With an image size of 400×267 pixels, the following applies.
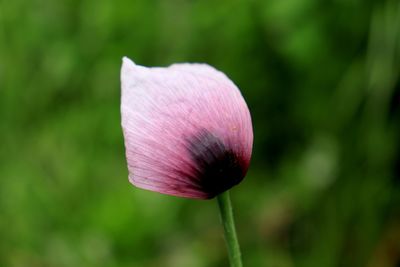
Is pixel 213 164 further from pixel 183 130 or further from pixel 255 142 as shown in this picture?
pixel 255 142

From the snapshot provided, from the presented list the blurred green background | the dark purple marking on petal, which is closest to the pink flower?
the dark purple marking on petal

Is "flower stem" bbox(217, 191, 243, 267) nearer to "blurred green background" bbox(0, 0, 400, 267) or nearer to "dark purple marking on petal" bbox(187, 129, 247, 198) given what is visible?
"dark purple marking on petal" bbox(187, 129, 247, 198)

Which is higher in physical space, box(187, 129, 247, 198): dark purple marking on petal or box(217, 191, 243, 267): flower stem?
box(187, 129, 247, 198): dark purple marking on petal

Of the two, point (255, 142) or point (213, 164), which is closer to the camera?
point (213, 164)

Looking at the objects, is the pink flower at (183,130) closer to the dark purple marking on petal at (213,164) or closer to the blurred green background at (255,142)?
the dark purple marking on petal at (213,164)

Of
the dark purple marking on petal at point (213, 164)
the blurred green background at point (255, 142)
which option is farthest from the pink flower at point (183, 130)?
the blurred green background at point (255, 142)

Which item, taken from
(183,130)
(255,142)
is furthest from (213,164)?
(255,142)

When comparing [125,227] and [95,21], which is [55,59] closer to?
[95,21]
